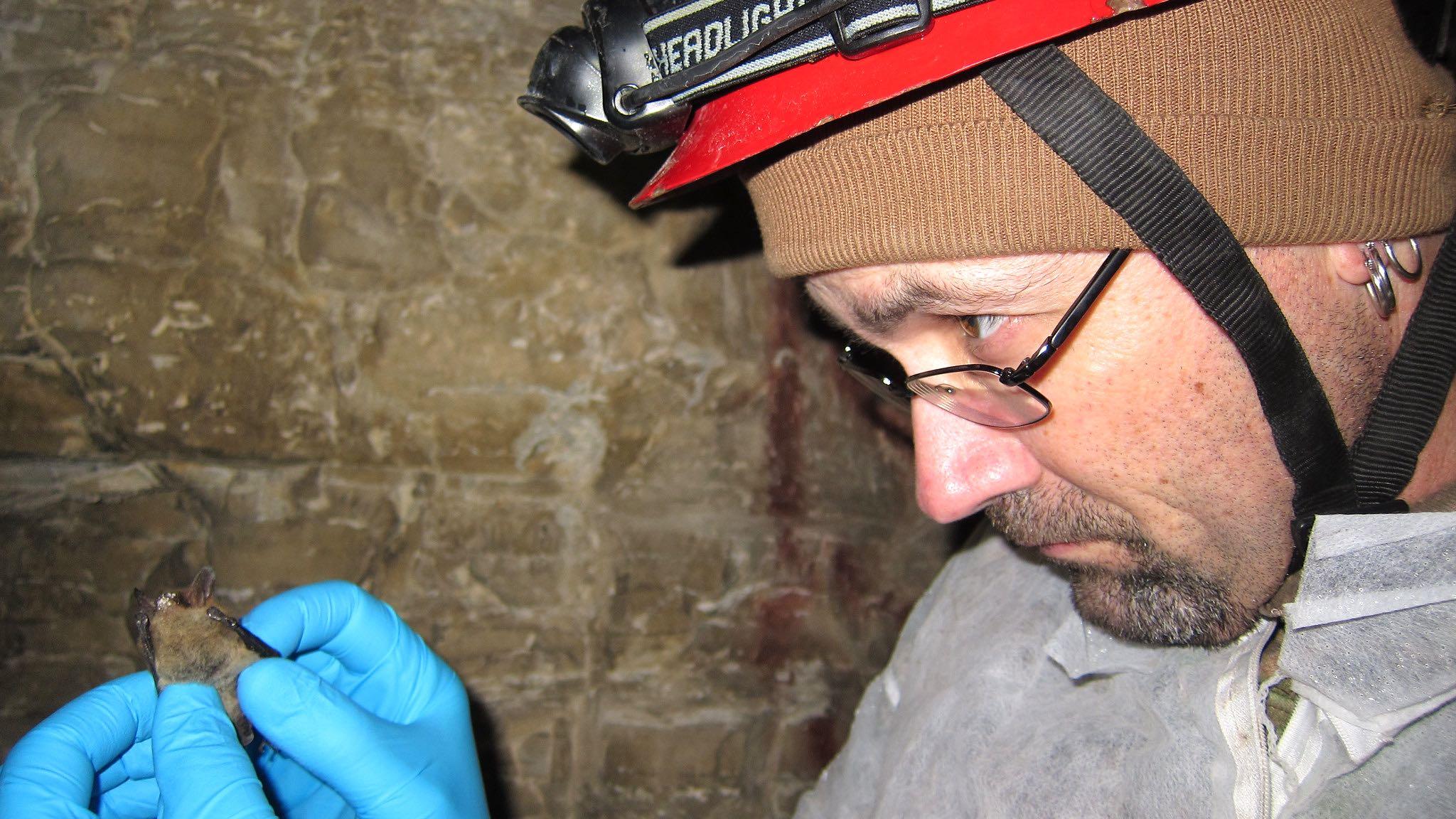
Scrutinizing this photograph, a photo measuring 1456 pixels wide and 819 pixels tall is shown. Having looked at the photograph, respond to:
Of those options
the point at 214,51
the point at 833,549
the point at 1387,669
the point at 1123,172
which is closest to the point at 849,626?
the point at 833,549

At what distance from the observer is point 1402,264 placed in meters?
0.94

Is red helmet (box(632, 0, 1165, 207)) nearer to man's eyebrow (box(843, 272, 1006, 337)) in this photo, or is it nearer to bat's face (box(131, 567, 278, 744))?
man's eyebrow (box(843, 272, 1006, 337))

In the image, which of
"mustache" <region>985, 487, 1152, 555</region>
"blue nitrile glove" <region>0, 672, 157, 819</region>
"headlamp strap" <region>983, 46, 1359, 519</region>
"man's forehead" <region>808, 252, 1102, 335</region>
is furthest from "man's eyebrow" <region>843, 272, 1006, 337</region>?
"blue nitrile glove" <region>0, 672, 157, 819</region>

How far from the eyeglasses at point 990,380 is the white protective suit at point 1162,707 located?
0.32 meters

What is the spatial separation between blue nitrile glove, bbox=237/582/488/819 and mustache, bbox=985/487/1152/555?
864 millimetres

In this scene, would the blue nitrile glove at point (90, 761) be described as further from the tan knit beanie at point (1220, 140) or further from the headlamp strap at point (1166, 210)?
the headlamp strap at point (1166, 210)

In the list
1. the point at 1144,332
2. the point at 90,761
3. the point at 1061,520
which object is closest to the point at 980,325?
the point at 1144,332

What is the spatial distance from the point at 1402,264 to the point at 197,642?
152cm

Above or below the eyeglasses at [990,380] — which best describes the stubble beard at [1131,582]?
below

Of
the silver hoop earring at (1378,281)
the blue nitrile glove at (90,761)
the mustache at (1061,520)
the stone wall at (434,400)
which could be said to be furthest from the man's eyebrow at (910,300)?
the blue nitrile glove at (90,761)

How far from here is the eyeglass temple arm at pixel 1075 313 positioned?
2.91 feet

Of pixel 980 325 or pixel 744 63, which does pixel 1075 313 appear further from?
pixel 744 63

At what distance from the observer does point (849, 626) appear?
1935 millimetres

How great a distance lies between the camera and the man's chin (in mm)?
1018
